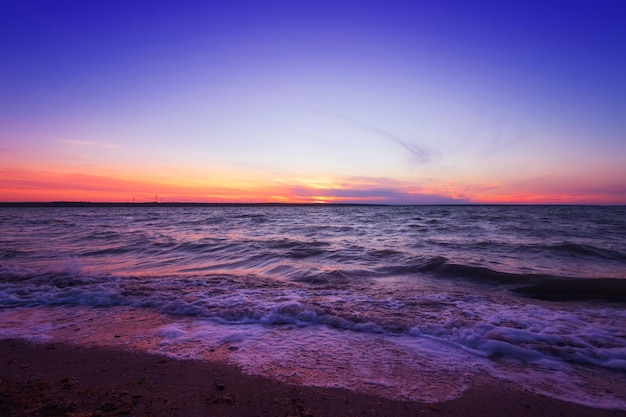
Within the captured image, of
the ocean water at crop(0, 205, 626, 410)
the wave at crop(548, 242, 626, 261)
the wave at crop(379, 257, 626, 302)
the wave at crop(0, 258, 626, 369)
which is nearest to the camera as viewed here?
the ocean water at crop(0, 205, 626, 410)

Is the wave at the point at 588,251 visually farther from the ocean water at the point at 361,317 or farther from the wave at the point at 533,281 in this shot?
the wave at the point at 533,281

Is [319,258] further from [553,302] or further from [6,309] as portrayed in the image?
[6,309]

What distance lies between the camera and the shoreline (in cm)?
280

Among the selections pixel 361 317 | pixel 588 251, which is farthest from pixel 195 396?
pixel 588 251

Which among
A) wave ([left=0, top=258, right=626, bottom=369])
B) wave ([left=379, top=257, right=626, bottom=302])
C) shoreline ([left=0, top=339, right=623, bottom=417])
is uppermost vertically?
Result: shoreline ([left=0, top=339, right=623, bottom=417])

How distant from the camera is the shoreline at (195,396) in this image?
280 centimetres

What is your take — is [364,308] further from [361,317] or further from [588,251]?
[588,251]

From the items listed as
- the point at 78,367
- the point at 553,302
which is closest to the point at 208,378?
the point at 78,367

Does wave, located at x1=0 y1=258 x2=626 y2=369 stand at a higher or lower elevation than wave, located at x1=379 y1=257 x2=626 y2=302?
higher

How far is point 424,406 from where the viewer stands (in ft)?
9.71

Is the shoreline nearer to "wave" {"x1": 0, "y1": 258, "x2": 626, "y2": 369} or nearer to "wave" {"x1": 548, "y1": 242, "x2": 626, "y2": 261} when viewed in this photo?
"wave" {"x1": 0, "y1": 258, "x2": 626, "y2": 369}

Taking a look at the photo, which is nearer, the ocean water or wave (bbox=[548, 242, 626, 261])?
the ocean water

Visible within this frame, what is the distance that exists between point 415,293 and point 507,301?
5.57ft

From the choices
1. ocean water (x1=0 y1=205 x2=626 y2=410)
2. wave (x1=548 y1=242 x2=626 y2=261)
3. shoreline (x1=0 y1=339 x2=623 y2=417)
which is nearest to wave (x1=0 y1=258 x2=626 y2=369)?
ocean water (x1=0 y1=205 x2=626 y2=410)
